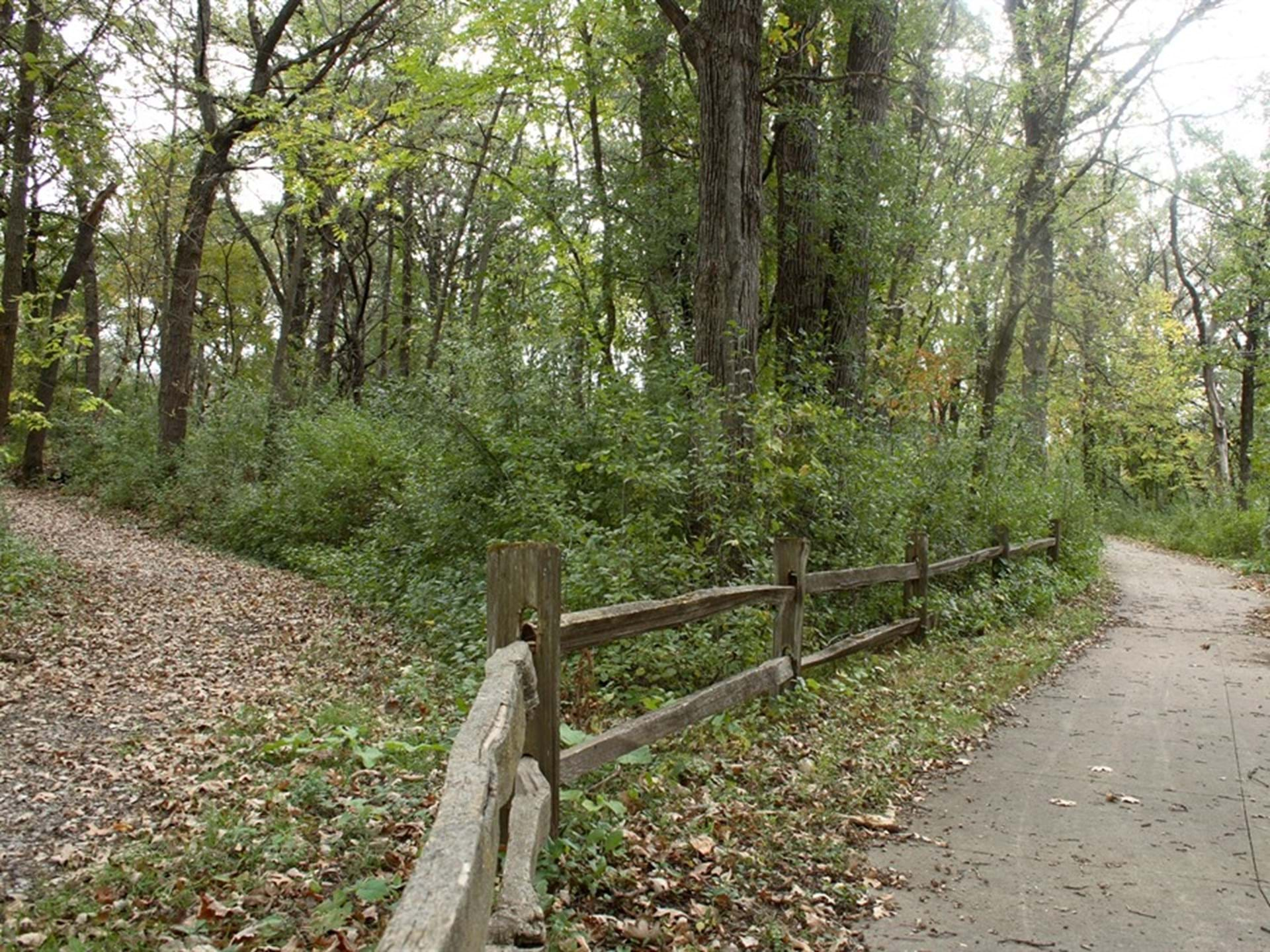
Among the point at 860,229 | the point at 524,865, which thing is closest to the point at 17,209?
the point at 860,229

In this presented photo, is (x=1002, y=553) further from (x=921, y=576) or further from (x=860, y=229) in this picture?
(x=860, y=229)

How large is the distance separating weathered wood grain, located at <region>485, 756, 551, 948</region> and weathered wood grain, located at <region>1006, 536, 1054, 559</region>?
1140cm

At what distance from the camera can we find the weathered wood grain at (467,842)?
4.38 ft

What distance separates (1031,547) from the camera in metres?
14.7

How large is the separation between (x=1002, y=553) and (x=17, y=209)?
46.3 ft

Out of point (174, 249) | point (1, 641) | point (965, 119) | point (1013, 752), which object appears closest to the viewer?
point (1013, 752)

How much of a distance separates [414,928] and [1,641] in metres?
8.51

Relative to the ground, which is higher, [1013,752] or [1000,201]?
[1000,201]

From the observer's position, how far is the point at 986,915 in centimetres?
405

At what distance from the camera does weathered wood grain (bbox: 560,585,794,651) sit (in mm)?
4234

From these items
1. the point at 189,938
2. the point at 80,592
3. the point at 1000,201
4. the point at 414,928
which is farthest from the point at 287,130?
the point at 414,928

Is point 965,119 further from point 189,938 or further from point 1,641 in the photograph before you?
point 189,938

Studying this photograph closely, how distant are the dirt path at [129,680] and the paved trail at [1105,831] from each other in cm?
388

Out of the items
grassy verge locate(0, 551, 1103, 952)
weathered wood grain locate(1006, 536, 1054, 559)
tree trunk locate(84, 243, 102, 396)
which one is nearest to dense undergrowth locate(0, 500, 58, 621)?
grassy verge locate(0, 551, 1103, 952)
